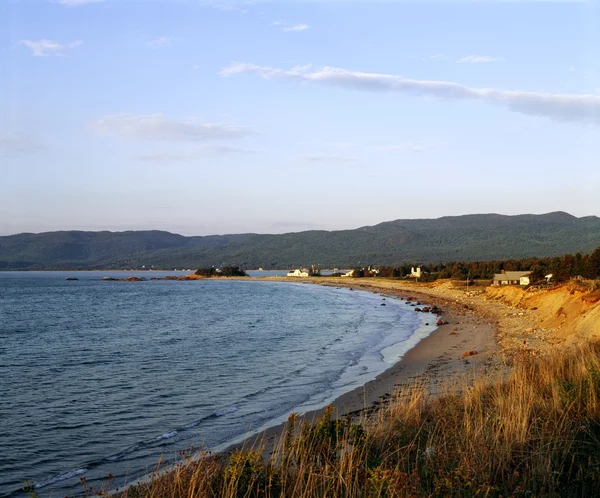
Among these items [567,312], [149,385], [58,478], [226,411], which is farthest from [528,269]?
[58,478]

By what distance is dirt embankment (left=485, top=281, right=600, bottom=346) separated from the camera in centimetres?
2212

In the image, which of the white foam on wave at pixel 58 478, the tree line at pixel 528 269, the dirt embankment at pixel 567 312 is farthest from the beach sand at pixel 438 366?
the tree line at pixel 528 269

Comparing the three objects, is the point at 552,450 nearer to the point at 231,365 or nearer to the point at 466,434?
the point at 466,434

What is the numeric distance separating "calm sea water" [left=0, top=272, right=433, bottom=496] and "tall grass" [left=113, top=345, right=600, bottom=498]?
3277 millimetres

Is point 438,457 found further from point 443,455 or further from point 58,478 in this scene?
point 58,478

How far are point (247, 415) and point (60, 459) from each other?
4.46 metres

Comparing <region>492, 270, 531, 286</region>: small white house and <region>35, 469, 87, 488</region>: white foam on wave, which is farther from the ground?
<region>492, 270, 531, 286</region>: small white house

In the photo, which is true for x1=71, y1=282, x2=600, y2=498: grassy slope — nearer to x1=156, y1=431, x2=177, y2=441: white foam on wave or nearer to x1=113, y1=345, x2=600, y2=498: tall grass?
x1=113, y1=345, x2=600, y2=498: tall grass

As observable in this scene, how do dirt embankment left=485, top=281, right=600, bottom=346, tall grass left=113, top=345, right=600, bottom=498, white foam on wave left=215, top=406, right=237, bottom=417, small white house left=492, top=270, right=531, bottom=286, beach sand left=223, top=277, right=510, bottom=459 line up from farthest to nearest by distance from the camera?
small white house left=492, top=270, right=531, bottom=286 → dirt embankment left=485, top=281, right=600, bottom=346 → white foam on wave left=215, top=406, right=237, bottom=417 → beach sand left=223, top=277, right=510, bottom=459 → tall grass left=113, top=345, right=600, bottom=498

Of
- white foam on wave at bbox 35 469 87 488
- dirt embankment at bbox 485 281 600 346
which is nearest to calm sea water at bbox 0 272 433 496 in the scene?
white foam on wave at bbox 35 469 87 488

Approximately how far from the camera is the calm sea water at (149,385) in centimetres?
1129

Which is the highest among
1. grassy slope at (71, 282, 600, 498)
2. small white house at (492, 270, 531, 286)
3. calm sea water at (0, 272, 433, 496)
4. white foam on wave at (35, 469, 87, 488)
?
grassy slope at (71, 282, 600, 498)

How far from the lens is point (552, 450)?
6.88 meters

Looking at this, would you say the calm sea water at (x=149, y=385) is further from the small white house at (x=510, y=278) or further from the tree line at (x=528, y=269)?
the small white house at (x=510, y=278)
